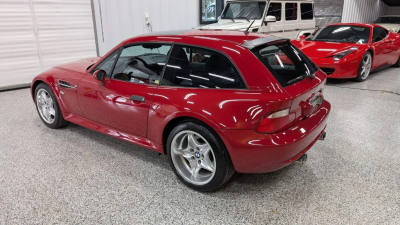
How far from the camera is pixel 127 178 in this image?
2.70 m

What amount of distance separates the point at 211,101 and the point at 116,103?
1056 millimetres

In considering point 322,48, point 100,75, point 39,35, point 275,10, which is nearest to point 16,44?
point 39,35

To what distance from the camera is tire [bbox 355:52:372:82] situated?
6016 mm

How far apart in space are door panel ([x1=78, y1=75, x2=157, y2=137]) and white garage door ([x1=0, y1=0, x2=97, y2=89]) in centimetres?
404

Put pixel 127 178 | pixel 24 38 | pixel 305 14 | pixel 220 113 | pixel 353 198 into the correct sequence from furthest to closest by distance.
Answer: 1. pixel 305 14
2. pixel 24 38
3. pixel 127 178
4. pixel 353 198
5. pixel 220 113

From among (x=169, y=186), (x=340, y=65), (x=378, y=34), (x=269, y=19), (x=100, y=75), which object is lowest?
(x=169, y=186)

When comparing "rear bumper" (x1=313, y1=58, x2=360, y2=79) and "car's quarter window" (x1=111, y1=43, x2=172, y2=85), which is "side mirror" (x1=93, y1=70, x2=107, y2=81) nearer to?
"car's quarter window" (x1=111, y1=43, x2=172, y2=85)

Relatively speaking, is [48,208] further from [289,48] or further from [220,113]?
[289,48]

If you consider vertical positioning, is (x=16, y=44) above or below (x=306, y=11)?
below

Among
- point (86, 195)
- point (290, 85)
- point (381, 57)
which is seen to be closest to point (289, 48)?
point (290, 85)

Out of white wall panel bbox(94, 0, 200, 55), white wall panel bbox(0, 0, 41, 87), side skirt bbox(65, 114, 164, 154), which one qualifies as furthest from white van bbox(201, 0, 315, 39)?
side skirt bbox(65, 114, 164, 154)

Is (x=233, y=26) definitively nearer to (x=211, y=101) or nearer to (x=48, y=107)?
(x=48, y=107)

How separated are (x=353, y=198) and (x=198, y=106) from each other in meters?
1.48

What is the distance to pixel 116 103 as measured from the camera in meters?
2.78
